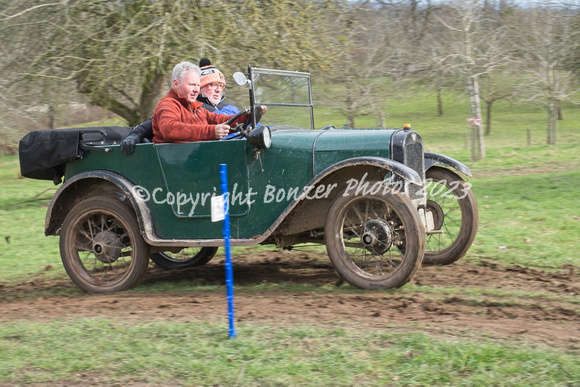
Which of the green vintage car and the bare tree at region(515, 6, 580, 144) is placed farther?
the bare tree at region(515, 6, 580, 144)

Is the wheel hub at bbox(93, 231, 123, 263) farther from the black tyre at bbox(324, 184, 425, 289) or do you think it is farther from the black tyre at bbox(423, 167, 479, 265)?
the black tyre at bbox(423, 167, 479, 265)

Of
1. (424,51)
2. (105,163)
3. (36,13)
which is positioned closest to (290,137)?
(105,163)

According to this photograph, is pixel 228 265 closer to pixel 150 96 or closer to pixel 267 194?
pixel 267 194

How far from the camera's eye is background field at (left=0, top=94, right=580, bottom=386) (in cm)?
369

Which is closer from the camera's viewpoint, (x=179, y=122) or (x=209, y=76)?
(x=179, y=122)

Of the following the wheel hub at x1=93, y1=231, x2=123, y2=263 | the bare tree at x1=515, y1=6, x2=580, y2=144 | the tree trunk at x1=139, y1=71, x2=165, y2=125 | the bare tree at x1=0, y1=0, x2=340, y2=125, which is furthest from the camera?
the bare tree at x1=515, y1=6, x2=580, y2=144

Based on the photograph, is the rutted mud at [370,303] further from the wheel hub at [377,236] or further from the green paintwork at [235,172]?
the green paintwork at [235,172]

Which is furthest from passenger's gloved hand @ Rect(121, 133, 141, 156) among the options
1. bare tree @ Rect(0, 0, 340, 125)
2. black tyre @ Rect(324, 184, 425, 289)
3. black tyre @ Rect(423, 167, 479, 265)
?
bare tree @ Rect(0, 0, 340, 125)

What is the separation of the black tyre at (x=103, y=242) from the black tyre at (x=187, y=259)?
0.94 m

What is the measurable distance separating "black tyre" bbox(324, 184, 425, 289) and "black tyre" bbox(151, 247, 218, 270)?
2051mm

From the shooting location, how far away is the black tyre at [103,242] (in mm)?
6074

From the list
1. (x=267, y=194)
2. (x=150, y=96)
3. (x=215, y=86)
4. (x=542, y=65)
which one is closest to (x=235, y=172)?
(x=267, y=194)

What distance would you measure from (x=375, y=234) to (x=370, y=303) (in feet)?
2.17

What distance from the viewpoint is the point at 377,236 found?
541cm
